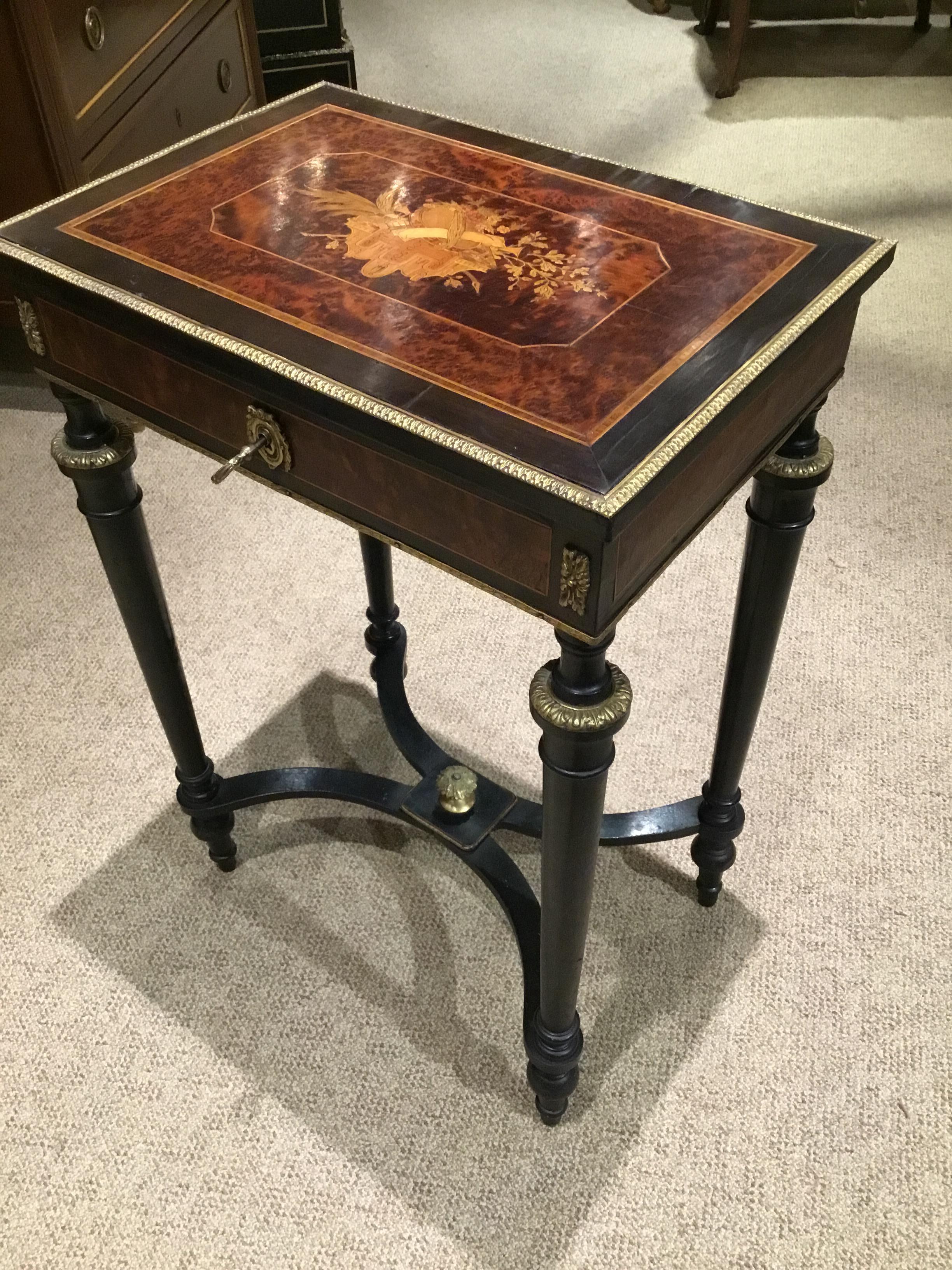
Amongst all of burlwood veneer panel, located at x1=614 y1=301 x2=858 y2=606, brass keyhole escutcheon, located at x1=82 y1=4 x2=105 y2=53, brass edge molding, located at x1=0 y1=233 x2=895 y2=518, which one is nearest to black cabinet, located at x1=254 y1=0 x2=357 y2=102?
brass keyhole escutcheon, located at x1=82 y1=4 x2=105 y2=53

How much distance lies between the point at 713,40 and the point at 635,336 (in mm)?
3211

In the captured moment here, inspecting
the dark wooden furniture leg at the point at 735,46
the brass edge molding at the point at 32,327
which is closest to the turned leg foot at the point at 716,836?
the brass edge molding at the point at 32,327

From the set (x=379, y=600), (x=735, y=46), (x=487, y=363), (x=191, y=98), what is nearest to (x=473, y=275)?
(x=487, y=363)

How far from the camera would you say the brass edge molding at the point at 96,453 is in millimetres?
1046

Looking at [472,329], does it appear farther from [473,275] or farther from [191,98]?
[191,98]

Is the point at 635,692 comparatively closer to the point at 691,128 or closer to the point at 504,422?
the point at 504,422

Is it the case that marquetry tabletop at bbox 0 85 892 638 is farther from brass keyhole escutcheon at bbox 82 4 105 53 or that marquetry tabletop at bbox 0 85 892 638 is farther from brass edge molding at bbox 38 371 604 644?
brass keyhole escutcheon at bbox 82 4 105 53

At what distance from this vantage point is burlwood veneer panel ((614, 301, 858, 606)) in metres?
0.77

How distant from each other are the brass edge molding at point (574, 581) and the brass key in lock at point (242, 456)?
0.27m

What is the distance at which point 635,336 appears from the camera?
830 mm

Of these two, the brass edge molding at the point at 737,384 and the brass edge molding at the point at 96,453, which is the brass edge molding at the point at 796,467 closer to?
the brass edge molding at the point at 737,384

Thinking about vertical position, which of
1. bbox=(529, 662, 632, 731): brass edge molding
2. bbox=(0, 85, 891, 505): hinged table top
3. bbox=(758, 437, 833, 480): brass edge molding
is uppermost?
bbox=(0, 85, 891, 505): hinged table top

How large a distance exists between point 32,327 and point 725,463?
607 millimetres

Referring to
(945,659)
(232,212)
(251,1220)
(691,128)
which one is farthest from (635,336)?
(691,128)
